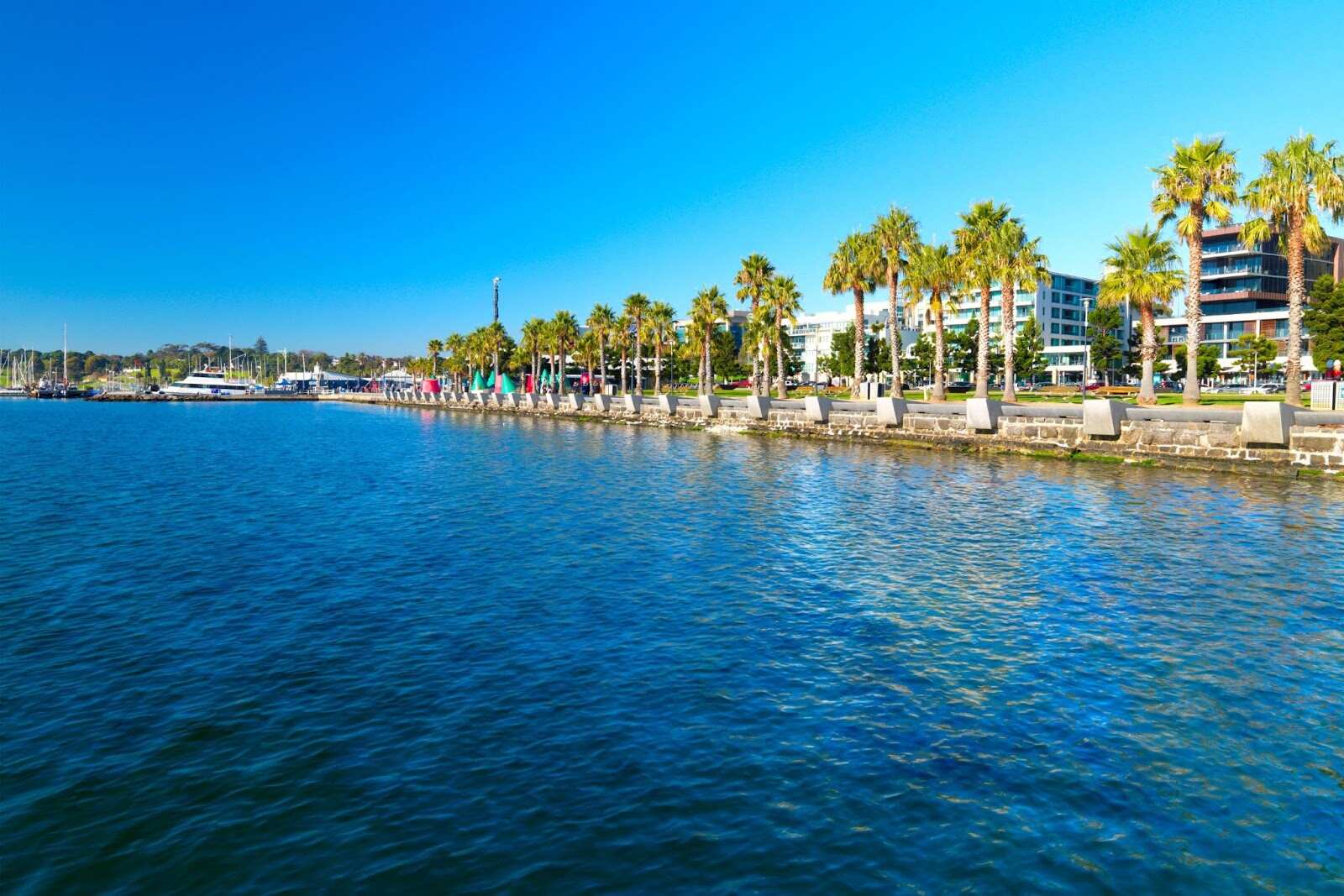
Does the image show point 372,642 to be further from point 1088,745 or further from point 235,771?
Result: point 1088,745

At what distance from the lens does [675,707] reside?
10.4m

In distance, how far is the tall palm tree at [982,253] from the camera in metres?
60.3

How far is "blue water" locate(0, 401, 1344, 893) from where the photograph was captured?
23.9ft

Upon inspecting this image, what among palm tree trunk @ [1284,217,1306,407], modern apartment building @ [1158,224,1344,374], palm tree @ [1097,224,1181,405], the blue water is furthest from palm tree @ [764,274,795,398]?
modern apartment building @ [1158,224,1344,374]

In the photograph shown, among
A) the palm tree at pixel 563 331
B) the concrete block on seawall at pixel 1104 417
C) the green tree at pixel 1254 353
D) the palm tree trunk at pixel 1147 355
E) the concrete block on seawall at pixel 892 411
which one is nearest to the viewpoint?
the concrete block on seawall at pixel 1104 417

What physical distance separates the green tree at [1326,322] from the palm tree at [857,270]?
4890cm

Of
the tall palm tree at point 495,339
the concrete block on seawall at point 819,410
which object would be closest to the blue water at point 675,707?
the concrete block on seawall at point 819,410

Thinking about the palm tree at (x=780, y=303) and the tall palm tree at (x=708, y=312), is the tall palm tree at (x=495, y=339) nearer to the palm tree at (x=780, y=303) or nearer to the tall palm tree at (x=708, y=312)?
the tall palm tree at (x=708, y=312)

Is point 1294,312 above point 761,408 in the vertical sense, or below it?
above

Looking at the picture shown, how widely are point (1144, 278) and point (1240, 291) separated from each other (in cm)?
8665

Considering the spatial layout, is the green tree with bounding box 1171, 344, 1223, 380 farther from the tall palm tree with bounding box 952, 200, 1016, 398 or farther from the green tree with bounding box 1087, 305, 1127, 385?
the tall palm tree with bounding box 952, 200, 1016, 398

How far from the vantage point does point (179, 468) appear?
4094 cm

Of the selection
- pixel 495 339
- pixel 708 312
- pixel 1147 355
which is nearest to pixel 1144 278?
pixel 1147 355

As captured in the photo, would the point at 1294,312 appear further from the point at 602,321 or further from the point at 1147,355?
the point at 602,321
